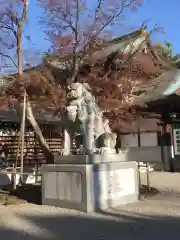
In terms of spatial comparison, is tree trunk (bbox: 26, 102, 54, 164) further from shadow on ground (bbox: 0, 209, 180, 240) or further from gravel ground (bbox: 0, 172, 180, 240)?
shadow on ground (bbox: 0, 209, 180, 240)

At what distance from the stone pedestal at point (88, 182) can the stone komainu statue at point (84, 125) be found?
317 mm

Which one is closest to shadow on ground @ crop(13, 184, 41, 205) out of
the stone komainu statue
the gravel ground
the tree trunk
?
the gravel ground

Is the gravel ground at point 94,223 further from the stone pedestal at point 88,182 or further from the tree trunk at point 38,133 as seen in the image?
the tree trunk at point 38,133

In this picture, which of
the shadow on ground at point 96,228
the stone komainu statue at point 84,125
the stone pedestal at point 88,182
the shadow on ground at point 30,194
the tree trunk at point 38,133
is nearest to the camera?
the shadow on ground at point 96,228

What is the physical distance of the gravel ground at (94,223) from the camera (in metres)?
4.71

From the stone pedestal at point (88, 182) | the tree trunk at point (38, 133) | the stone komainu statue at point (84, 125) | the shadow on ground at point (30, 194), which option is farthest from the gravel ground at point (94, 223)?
the tree trunk at point (38, 133)

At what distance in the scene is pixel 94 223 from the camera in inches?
216

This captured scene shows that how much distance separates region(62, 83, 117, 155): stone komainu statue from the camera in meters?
7.11

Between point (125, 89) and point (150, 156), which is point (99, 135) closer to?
point (125, 89)

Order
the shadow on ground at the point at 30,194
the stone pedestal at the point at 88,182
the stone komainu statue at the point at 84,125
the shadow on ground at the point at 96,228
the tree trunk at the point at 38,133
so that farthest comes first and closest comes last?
the tree trunk at the point at 38,133 < the shadow on ground at the point at 30,194 < the stone komainu statue at the point at 84,125 < the stone pedestal at the point at 88,182 < the shadow on ground at the point at 96,228

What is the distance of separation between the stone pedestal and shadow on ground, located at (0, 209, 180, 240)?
1.81 ft

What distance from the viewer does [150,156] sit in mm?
16359

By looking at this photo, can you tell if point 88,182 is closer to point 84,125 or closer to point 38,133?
point 84,125

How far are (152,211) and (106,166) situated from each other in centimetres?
130
